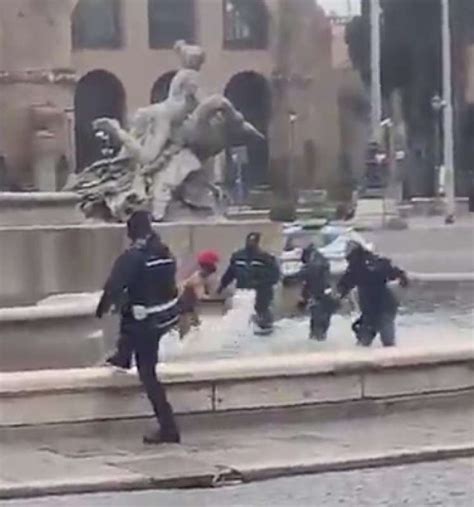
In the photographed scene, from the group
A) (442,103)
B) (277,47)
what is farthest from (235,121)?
(277,47)

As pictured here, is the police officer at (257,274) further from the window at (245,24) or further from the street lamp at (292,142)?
the window at (245,24)

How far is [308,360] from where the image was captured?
41.8 feet

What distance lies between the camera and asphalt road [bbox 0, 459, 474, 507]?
32.8 feet

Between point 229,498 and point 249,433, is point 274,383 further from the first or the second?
point 229,498

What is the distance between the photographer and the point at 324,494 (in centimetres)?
1028

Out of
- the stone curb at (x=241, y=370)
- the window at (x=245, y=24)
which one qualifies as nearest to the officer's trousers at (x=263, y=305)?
the stone curb at (x=241, y=370)

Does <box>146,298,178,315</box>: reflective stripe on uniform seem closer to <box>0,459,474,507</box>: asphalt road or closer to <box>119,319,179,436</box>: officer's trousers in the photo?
<box>119,319,179,436</box>: officer's trousers

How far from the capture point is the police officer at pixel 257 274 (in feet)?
64.1

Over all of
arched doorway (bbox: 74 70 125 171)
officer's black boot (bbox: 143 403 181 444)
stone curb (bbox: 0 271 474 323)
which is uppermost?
arched doorway (bbox: 74 70 125 171)

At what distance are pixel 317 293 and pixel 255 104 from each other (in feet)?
217

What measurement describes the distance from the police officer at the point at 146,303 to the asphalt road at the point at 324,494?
4.10 feet

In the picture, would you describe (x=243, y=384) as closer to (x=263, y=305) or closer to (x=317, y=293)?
(x=317, y=293)

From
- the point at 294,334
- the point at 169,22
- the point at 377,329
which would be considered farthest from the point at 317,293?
the point at 169,22

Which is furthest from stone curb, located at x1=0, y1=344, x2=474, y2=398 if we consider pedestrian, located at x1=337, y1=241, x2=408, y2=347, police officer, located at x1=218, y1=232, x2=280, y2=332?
police officer, located at x1=218, y1=232, x2=280, y2=332
